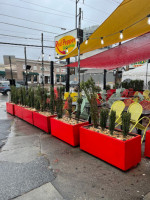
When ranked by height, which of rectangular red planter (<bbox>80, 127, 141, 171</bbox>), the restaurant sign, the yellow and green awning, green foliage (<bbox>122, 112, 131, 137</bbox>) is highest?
the restaurant sign

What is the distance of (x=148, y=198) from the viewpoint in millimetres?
1770

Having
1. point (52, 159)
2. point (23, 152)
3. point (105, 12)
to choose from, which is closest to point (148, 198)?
point (52, 159)

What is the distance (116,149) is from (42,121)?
252 cm

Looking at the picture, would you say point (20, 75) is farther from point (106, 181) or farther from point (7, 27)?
point (106, 181)

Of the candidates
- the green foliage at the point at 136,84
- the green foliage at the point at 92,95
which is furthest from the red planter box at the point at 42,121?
the green foliage at the point at 136,84

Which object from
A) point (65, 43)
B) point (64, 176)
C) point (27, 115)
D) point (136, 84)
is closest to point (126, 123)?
point (64, 176)

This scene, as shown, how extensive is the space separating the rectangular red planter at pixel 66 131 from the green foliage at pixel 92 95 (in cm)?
42

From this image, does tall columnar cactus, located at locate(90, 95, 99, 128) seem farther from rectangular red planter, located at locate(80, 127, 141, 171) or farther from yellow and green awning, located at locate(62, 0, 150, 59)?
yellow and green awning, located at locate(62, 0, 150, 59)

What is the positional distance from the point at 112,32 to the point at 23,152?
415cm

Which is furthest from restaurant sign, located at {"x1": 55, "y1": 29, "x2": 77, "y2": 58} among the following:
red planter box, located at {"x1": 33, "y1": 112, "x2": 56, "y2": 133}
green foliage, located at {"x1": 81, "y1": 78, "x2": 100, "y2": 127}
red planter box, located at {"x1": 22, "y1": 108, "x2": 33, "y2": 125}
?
green foliage, located at {"x1": 81, "y1": 78, "x2": 100, "y2": 127}

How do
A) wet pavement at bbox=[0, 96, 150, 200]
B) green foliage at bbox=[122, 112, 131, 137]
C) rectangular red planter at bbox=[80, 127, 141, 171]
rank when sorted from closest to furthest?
wet pavement at bbox=[0, 96, 150, 200] < rectangular red planter at bbox=[80, 127, 141, 171] < green foliage at bbox=[122, 112, 131, 137]

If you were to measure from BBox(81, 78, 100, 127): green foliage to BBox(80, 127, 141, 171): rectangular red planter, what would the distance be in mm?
367

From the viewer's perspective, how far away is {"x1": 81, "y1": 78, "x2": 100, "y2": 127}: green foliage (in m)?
2.99

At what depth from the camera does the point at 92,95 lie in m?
3.07
